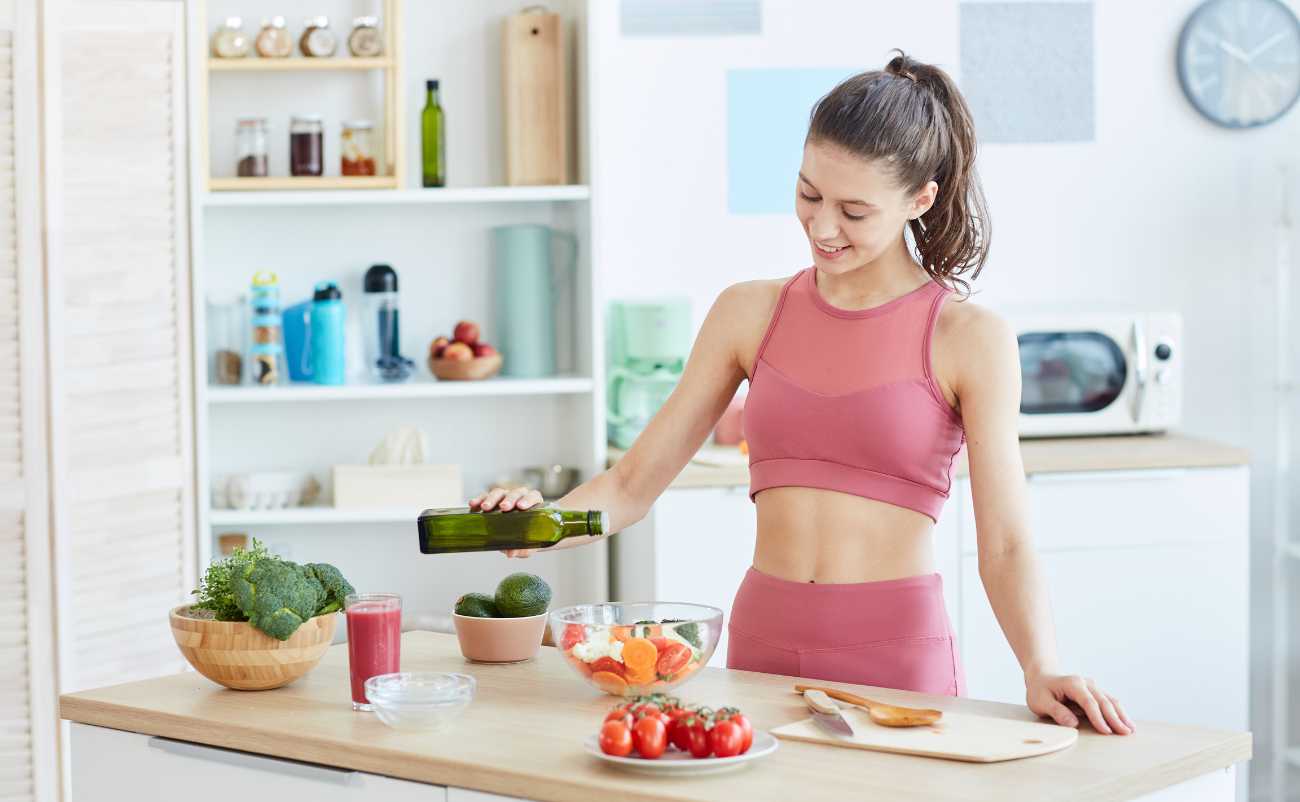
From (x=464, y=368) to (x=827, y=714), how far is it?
7.09 feet

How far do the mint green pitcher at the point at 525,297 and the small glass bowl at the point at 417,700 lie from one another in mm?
2148

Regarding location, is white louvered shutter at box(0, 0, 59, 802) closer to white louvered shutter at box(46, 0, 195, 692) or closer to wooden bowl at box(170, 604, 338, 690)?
white louvered shutter at box(46, 0, 195, 692)

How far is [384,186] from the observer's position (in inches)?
145

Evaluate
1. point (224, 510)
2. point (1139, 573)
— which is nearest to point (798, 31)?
point (1139, 573)

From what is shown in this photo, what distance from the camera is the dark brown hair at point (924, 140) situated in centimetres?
199

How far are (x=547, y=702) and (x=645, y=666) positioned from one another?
0.13 m

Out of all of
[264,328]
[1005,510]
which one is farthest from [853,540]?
[264,328]

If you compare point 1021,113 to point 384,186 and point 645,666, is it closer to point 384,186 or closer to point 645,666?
point 384,186

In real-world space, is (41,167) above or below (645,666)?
above

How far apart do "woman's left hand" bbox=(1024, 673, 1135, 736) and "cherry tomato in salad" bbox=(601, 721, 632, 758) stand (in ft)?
1.62

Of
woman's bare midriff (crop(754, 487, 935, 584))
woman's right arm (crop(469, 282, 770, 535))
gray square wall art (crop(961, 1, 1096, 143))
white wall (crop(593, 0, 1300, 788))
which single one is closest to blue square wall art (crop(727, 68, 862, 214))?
white wall (crop(593, 0, 1300, 788))

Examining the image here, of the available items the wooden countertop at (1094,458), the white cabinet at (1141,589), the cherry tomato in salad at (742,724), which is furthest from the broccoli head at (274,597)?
the white cabinet at (1141,589)

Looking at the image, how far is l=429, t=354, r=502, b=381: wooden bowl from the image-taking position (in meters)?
3.72

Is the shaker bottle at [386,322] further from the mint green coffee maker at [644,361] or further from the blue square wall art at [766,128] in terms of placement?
the blue square wall art at [766,128]
